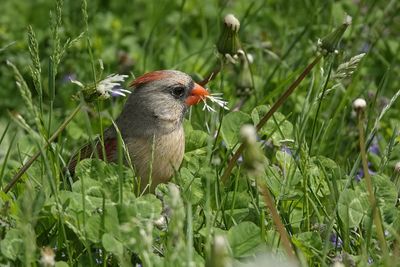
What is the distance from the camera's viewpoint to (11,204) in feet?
10.1

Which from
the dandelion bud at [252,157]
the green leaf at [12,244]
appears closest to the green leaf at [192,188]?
the green leaf at [12,244]

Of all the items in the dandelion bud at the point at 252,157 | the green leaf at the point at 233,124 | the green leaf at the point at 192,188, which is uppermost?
the dandelion bud at the point at 252,157

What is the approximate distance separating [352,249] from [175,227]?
0.94 metres

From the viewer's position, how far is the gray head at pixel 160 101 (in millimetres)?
4070

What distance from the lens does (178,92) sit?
13.6 feet

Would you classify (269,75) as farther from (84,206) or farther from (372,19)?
(84,206)

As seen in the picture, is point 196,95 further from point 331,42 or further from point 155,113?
point 331,42

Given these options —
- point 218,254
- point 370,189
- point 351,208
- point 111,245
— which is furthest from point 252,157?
point 351,208

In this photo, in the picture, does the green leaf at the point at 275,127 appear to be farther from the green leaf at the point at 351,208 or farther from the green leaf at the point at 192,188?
the green leaf at the point at 351,208

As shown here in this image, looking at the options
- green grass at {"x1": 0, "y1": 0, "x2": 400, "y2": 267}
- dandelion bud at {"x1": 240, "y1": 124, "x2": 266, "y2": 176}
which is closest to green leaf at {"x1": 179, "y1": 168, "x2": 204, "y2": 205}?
green grass at {"x1": 0, "y1": 0, "x2": 400, "y2": 267}

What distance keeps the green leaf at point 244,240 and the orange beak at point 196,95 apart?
132 centimetres

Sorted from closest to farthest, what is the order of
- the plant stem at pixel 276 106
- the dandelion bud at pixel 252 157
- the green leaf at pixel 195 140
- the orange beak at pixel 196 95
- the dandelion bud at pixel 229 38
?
the dandelion bud at pixel 252 157, the plant stem at pixel 276 106, the dandelion bud at pixel 229 38, the green leaf at pixel 195 140, the orange beak at pixel 196 95

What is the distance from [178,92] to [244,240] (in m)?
1.46

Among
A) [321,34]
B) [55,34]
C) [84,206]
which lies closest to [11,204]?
[84,206]
